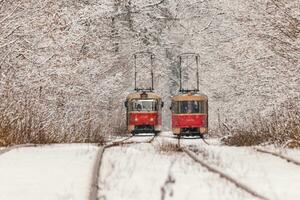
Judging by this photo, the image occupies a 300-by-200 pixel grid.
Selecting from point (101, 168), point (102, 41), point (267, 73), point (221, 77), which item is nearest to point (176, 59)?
point (221, 77)

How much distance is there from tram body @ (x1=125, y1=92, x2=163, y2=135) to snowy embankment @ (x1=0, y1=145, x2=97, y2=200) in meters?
27.3

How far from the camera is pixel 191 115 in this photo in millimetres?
39062

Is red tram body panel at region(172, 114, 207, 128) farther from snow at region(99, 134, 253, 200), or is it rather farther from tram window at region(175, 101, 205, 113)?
snow at region(99, 134, 253, 200)

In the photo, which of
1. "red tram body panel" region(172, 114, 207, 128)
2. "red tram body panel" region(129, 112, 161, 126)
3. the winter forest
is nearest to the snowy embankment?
the winter forest

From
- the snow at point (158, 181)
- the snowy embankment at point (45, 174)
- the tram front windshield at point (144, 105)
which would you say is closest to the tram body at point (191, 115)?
the tram front windshield at point (144, 105)

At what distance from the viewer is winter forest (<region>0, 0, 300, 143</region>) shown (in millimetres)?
20547

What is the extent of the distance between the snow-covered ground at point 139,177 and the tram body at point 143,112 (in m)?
28.2

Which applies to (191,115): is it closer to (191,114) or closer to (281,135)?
(191,114)

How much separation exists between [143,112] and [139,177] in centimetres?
3321

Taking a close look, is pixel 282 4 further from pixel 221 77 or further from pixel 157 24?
pixel 157 24

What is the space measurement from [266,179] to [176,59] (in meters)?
51.2

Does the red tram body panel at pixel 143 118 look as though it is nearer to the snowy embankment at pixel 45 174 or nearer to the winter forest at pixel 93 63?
the winter forest at pixel 93 63

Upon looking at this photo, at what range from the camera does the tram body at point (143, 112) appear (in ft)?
141

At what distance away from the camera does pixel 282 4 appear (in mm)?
21547
